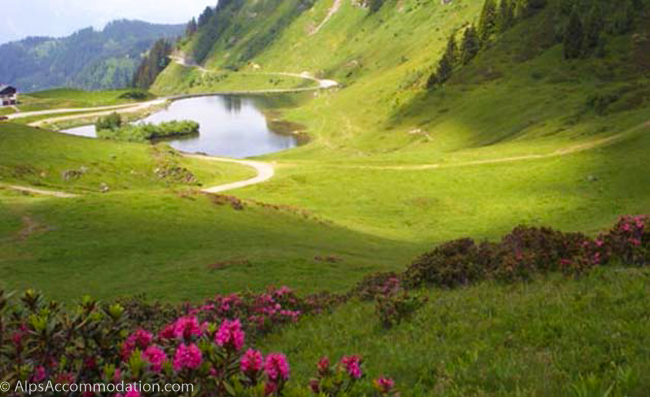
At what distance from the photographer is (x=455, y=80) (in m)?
148

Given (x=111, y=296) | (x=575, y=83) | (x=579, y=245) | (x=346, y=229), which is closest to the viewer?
(x=579, y=245)

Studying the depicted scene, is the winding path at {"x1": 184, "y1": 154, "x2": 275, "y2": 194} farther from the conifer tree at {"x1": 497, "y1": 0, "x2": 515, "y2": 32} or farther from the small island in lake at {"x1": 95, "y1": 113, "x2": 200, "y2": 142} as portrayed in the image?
the conifer tree at {"x1": 497, "y1": 0, "x2": 515, "y2": 32}

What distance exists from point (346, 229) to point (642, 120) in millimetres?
46456

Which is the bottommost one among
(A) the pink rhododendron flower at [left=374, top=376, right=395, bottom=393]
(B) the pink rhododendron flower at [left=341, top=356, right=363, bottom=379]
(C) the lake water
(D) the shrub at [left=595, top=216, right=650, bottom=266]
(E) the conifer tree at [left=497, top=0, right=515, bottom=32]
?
(C) the lake water

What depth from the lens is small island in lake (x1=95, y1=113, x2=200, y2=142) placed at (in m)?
164

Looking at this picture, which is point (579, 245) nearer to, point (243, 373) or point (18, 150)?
point (243, 373)

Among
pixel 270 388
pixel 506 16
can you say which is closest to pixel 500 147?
pixel 270 388

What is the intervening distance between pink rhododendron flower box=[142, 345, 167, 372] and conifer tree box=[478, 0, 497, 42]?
17331cm

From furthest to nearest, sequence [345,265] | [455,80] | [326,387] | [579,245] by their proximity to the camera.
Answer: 1. [455,80]
2. [345,265]
3. [579,245]
4. [326,387]

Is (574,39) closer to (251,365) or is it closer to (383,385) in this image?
(383,385)

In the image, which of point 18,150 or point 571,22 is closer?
point 18,150

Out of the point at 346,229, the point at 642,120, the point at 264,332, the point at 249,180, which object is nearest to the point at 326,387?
the point at 264,332

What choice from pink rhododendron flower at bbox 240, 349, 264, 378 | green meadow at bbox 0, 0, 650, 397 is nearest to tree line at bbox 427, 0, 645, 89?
green meadow at bbox 0, 0, 650, 397

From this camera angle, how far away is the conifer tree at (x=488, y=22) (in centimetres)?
16450
